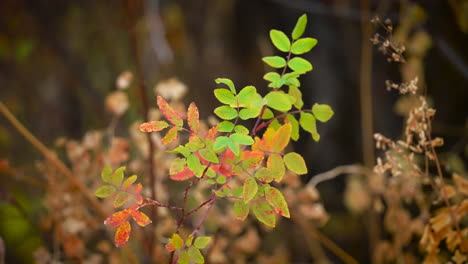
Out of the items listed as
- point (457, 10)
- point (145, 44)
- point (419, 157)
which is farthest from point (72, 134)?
point (457, 10)

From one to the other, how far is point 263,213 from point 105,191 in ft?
0.68

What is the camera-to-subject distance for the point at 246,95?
0.60m

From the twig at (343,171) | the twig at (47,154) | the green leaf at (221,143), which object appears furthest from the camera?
the twig at (343,171)

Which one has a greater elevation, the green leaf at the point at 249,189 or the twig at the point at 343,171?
the green leaf at the point at 249,189

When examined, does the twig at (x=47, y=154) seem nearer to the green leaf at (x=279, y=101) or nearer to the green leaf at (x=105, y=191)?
the green leaf at (x=105, y=191)

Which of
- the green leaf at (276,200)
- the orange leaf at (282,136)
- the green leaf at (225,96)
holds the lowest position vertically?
the green leaf at (276,200)

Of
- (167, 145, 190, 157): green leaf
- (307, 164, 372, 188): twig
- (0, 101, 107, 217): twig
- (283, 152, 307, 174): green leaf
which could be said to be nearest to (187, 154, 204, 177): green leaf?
(167, 145, 190, 157): green leaf

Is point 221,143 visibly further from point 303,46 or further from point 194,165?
point 303,46

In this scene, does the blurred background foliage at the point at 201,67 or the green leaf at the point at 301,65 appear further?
the blurred background foliage at the point at 201,67

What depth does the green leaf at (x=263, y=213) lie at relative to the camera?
60cm

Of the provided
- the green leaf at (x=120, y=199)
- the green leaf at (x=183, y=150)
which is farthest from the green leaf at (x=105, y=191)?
the green leaf at (x=183, y=150)

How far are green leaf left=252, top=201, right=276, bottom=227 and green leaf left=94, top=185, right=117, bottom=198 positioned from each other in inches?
7.4

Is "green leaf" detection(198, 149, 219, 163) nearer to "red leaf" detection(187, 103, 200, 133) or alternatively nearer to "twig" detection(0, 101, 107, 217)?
"red leaf" detection(187, 103, 200, 133)

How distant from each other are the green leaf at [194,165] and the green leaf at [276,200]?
0.09m
